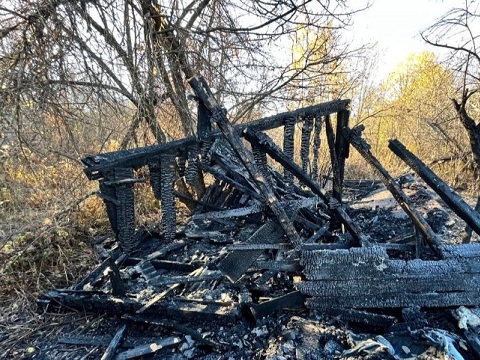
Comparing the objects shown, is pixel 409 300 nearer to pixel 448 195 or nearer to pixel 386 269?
pixel 386 269

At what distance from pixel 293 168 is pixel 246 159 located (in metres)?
0.78

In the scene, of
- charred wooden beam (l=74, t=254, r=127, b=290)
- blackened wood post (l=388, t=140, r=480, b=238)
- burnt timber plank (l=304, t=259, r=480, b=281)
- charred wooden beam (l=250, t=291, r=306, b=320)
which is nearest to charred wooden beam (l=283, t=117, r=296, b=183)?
blackened wood post (l=388, t=140, r=480, b=238)

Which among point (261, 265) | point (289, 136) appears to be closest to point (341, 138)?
point (289, 136)

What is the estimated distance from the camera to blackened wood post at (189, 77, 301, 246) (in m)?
2.66

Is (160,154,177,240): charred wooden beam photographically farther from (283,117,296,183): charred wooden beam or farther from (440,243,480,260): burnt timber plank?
(440,243,480,260): burnt timber plank

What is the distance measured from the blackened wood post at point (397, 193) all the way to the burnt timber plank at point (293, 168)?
0.53m

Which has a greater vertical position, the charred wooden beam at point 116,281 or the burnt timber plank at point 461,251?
the burnt timber plank at point 461,251

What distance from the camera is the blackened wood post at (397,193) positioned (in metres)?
2.98

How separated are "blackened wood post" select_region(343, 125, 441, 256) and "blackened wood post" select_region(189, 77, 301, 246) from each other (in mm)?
1310

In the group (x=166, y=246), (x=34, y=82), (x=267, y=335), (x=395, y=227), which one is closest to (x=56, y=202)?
(x=34, y=82)

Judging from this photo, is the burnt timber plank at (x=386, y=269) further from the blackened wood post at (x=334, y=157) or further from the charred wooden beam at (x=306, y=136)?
the blackened wood post at (x=334, y=157)

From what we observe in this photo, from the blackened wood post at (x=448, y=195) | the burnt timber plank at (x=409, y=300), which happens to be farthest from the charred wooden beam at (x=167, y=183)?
the blackened wood post at (x=448, y=195)

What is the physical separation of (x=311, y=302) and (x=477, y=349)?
1175mm

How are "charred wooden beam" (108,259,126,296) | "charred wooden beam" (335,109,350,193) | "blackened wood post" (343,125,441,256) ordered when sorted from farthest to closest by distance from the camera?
"charred wooden beam" (335,109,350,193), "charred wooden beam" (108,259,126,296), "blackened wood post" (343,125,441,256)
